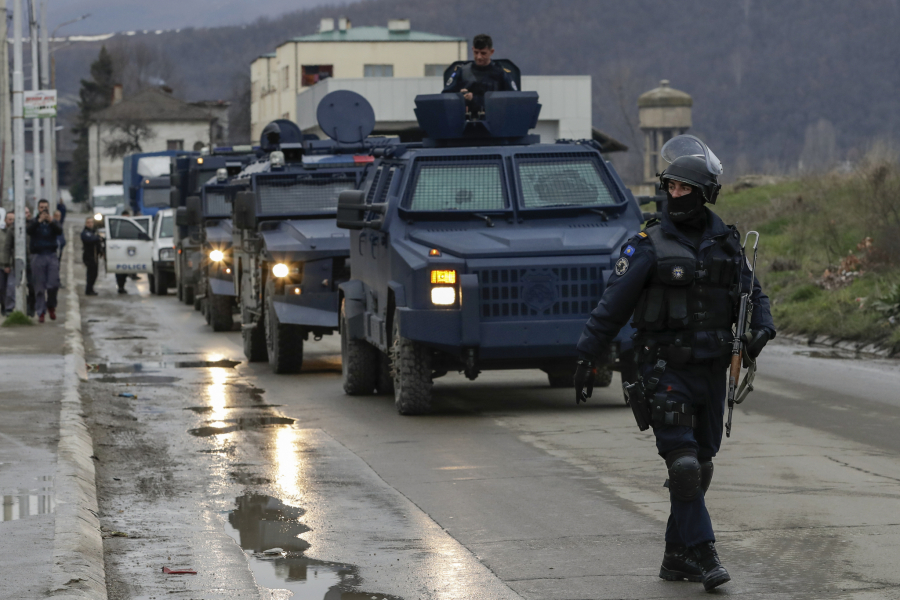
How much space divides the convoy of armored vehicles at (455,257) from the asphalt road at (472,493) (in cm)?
57

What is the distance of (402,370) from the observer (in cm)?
1143

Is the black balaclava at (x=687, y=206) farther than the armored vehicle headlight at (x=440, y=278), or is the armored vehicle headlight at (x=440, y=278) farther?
the armored vehicle headlight at (x=440, y=278)

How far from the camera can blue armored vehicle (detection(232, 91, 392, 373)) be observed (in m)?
14.8

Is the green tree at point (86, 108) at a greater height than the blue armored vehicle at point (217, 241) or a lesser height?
greater

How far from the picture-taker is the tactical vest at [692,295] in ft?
19.3

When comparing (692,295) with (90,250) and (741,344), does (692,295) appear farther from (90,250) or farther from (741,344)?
(90,250)

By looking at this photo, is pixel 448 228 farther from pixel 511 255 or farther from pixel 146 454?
pixel 146 454

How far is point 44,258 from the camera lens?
22156 mm

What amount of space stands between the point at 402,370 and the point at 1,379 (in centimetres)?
437

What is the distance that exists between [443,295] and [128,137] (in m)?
109

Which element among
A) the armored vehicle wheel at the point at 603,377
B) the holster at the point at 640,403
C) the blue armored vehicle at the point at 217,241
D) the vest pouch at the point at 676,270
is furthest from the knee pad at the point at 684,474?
the blue armored vehicle at the point at 217,241

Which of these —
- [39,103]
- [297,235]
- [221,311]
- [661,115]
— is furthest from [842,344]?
[661,115]

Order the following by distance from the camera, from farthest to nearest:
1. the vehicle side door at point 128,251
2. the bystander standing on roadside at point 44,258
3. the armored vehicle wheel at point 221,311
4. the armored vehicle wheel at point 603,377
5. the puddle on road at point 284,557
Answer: the vehicle side door at point 128,251, the bystander standing on roadside at point 44,258, the armored vehicle wheel at point 221,311, the armored vehicle wheel at point 603,377, the puddle on road at point 284,557

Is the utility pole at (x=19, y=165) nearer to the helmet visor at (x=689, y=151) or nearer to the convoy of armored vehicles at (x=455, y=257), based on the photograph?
the convoy of armored vehicles at (x=455, y=257)
